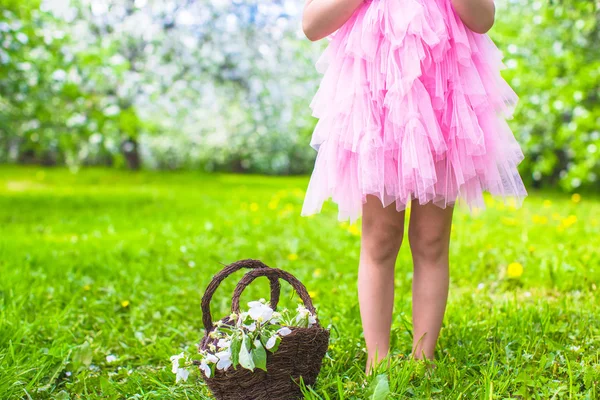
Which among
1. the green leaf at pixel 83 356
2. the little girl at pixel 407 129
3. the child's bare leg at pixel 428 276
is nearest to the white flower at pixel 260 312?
the little girl at pixel 407 129

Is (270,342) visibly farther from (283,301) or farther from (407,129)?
(283,301)

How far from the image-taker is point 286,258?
10.9 feet

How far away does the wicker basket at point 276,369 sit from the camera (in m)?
1.37

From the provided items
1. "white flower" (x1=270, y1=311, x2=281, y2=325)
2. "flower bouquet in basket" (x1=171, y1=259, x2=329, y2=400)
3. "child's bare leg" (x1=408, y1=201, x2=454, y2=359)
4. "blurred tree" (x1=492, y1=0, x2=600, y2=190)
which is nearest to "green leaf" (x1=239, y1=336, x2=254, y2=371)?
"flower bouquet in basket" (x1=171, y1=259, x2=329, y2=400)

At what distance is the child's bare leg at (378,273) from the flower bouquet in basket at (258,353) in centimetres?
23

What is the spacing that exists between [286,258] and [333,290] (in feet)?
2.63

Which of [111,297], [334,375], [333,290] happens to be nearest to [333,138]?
[334,375]

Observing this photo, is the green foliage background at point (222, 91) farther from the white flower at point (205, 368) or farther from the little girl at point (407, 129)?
the white flower at point (205, 368)

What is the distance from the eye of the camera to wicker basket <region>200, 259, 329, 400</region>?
4.48ft

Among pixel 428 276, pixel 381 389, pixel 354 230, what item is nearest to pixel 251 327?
pixel 381 389

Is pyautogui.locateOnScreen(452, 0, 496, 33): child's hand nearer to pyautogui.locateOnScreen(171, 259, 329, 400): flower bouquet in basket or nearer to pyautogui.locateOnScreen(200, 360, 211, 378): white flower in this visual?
pyautogui.locateOnScreen(171, 259, 329, 400): flower bouquet in basket

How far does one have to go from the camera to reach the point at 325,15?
5.10 ft

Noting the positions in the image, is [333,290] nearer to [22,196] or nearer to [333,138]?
[333,138]

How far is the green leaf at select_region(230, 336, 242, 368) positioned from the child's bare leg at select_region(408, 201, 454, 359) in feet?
1.85
